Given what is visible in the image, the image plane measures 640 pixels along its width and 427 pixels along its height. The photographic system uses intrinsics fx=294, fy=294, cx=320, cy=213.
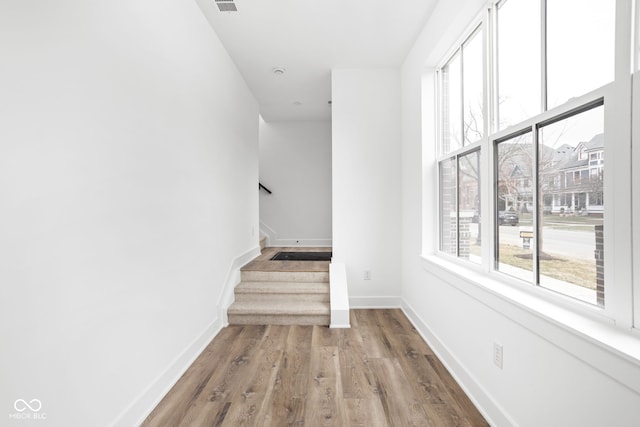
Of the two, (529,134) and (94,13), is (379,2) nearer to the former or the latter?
(529,134)

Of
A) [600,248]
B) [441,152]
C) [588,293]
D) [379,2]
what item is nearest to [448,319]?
[588,293]

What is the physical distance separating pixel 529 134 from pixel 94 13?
2.14 metres

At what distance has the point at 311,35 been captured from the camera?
9.00 ft

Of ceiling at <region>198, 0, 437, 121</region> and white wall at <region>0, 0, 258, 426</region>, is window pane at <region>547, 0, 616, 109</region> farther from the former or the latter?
white wall at <region>0, 0, 258, 426</region>

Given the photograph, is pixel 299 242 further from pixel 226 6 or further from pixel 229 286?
pixel 226 6

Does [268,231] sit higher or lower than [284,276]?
higher

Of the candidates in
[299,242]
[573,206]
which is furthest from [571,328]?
[299,242]

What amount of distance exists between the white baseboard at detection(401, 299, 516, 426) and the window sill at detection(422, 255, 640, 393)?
0.51 m

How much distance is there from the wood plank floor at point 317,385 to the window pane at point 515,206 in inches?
34.6

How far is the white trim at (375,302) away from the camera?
3.47m

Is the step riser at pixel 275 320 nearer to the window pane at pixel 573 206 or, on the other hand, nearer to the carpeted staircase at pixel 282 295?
the carpeted staircase at pixel 282 295

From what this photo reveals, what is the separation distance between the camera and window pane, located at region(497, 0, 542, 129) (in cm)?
147

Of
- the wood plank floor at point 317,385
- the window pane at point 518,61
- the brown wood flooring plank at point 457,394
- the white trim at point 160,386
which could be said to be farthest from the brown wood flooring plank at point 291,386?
the window pane at point 518,61

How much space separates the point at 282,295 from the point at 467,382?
1931 millimetres
